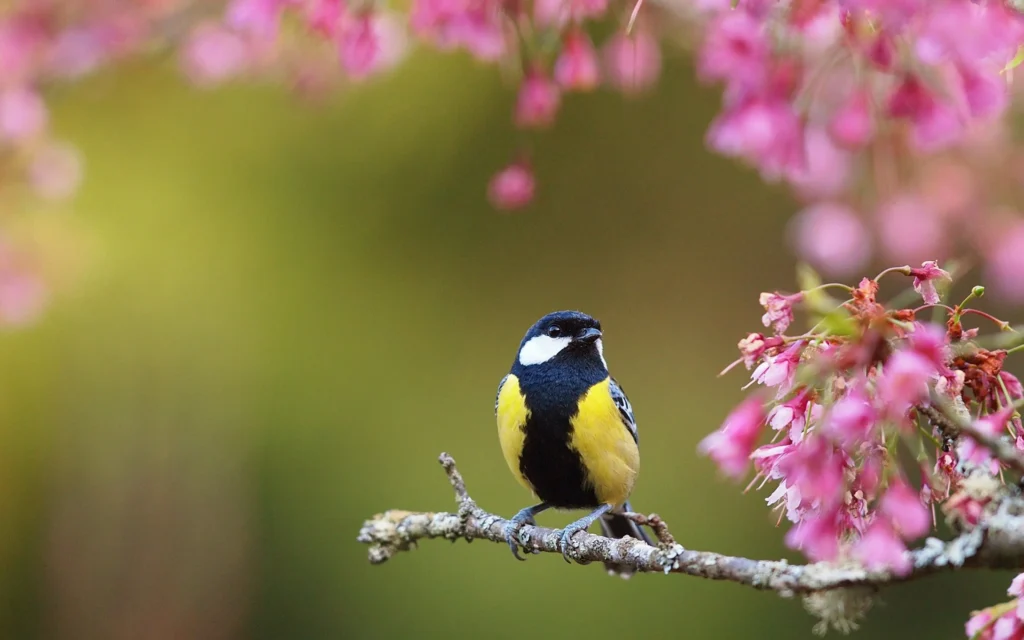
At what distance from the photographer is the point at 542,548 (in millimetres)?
2174

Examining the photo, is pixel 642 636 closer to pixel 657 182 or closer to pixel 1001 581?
pixel 1001 581

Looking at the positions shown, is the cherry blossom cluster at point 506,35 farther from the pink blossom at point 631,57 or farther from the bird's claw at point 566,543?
the bird's claw at point 566,543

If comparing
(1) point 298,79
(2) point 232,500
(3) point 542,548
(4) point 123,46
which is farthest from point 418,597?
(3) point 542,548

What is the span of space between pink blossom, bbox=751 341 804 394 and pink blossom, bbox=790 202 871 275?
1575 mm

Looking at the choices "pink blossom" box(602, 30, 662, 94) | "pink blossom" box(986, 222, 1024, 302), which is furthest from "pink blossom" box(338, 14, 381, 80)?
"pink blossom" box(986, 222, 1024, 302)

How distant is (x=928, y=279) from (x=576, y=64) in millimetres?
1045

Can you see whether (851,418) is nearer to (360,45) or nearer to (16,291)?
(360,45)

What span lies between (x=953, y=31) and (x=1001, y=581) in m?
3.78

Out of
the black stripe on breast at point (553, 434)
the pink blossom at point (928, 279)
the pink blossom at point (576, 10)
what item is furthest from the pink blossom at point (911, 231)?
the pink blossom at point (928, 279)

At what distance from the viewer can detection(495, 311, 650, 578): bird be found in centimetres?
255

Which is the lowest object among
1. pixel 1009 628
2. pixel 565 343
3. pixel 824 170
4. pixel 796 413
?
pixel 1009 628

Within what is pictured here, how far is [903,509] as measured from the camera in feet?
3.86

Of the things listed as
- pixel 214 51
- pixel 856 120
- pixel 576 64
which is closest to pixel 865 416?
pixel 856 120

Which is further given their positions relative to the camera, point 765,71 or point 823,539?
point 765,71
